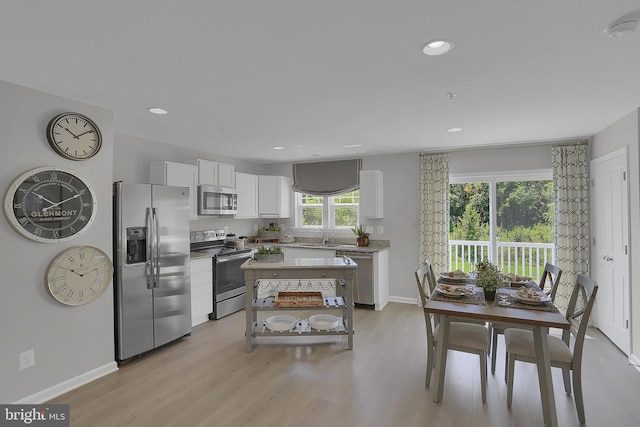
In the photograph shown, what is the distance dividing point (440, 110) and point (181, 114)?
8.31ft

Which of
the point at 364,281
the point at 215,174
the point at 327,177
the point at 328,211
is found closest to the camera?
the point at 215,174

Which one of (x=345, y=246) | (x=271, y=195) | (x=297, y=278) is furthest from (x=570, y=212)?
(x=271, y=195)

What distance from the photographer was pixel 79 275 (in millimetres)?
2775

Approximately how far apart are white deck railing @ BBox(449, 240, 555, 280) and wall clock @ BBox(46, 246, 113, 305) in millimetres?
4631

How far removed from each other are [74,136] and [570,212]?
18.6 ft

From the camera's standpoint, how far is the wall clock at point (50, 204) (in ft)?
7.91

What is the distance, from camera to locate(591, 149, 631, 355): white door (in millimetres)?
3367

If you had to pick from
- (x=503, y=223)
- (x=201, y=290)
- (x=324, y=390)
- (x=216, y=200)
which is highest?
(x=216, y=200)

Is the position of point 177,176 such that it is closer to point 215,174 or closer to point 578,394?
point 215,174

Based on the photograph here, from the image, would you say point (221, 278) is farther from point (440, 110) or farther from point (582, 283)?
point (582, 283)

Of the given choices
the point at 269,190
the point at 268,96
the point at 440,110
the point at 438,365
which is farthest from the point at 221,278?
the point at 440,110

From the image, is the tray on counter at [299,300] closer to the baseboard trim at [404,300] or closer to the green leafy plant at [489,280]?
the green leafy plant at [489,280]

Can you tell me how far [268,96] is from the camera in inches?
107

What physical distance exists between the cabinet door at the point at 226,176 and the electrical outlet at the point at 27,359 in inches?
117
